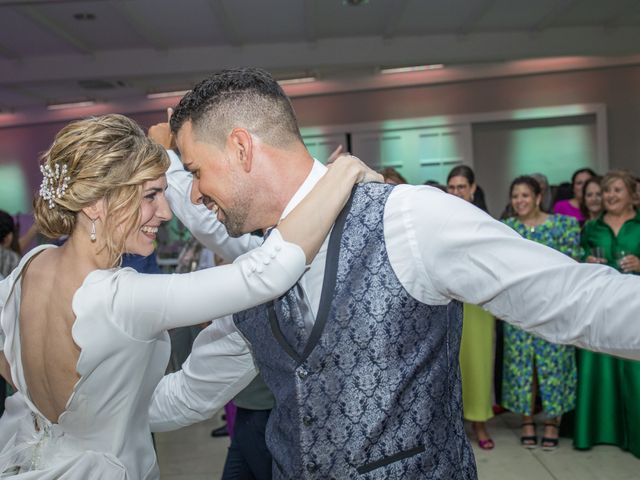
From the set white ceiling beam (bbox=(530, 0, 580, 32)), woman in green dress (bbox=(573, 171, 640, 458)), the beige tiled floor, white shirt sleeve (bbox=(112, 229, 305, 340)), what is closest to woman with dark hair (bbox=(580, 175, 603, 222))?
woman in green dress (bbox=(573, 171, 640, 458))

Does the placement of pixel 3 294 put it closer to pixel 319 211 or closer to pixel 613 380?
pixel 319 211

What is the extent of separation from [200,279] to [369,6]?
6606 mm

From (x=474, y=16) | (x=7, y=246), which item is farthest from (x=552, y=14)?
(x=7, y=246)

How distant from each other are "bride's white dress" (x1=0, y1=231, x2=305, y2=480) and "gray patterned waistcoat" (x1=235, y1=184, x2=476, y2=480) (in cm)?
10

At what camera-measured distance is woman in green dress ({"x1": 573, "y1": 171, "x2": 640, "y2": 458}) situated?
390 cm

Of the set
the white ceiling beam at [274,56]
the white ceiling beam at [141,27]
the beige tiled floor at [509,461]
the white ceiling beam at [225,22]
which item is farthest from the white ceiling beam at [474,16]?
the beige tiled floor at [509,461]

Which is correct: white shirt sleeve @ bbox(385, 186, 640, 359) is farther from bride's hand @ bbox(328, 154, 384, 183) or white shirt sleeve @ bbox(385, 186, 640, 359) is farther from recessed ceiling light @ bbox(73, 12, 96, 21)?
recessed ceiling light @ bbox(73, 12, 96, 21)

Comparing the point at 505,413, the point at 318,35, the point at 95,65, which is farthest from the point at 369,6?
the point at 505,413

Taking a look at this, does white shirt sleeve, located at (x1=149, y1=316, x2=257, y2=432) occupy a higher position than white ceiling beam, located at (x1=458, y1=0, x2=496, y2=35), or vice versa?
white ceiling beam, located at (x1=458, y1=0, x2=496, y2=35)

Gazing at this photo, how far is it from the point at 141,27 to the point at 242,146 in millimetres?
6803

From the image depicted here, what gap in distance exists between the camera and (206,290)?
1.18 meters

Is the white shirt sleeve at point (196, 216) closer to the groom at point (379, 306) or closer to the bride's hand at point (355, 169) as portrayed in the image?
the groom at point (379, 306)

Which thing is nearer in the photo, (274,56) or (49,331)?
(49,331)

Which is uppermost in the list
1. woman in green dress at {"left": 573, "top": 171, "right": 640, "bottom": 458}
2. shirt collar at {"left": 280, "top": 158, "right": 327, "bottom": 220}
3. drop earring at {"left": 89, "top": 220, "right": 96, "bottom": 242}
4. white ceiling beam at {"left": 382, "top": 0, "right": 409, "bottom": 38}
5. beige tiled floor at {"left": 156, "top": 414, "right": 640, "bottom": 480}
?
white ceiling beam at {"left": 382, "top": 0, "right": 409, "bottom": 38}
